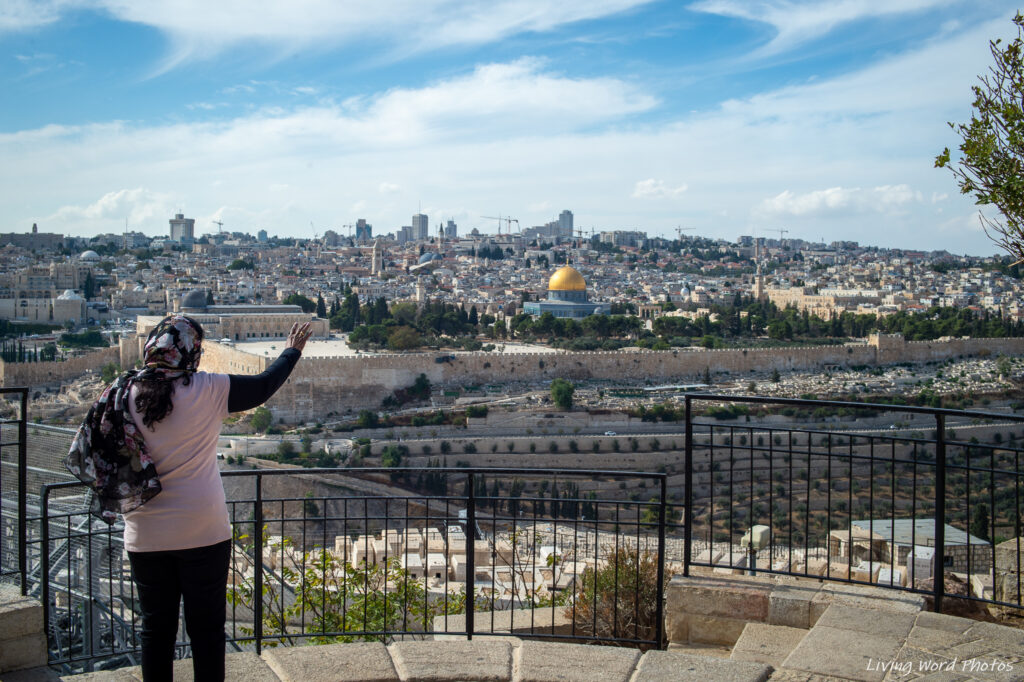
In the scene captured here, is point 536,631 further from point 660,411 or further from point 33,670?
point 660,411

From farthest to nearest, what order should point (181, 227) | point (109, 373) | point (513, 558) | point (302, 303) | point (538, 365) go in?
point (181, 227) < point (302, 303) < point (538, 365) < point (109, 373) < point (513, 558)

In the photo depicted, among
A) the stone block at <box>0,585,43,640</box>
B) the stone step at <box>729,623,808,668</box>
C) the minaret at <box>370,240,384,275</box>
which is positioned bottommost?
the stone step at <box>729,623,808,668</box>

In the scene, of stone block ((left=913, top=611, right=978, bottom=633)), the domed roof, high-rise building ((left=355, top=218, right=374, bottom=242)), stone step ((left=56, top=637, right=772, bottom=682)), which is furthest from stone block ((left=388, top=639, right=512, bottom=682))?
high-rise building ((left=355, top=218, right=374, bottom=242))

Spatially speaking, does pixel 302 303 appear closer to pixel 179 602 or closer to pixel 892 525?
pixel 892 525

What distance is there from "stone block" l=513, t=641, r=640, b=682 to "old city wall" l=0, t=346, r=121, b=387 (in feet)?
87.0

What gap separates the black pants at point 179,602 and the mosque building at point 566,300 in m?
40.5

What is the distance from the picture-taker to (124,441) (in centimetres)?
183

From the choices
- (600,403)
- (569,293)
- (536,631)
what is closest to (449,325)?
(569,293)

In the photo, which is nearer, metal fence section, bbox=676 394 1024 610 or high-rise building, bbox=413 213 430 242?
metal fence section, bbox=676 394 1024 610

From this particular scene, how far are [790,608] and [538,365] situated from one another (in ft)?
86.1

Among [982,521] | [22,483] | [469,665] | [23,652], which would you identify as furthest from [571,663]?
[982,521]

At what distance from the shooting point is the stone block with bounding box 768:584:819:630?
2.59 meters

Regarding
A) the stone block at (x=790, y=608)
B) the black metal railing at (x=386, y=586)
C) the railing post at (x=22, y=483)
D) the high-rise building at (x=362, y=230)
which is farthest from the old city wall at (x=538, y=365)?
the high-rise building at (x=362, y=230)

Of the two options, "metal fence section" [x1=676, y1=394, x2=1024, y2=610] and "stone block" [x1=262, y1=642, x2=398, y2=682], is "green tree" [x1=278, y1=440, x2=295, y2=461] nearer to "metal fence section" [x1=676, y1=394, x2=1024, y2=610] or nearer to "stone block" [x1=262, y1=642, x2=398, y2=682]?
"metal fence section" [x1=676, y1=394, x2=1024, y2=610]
